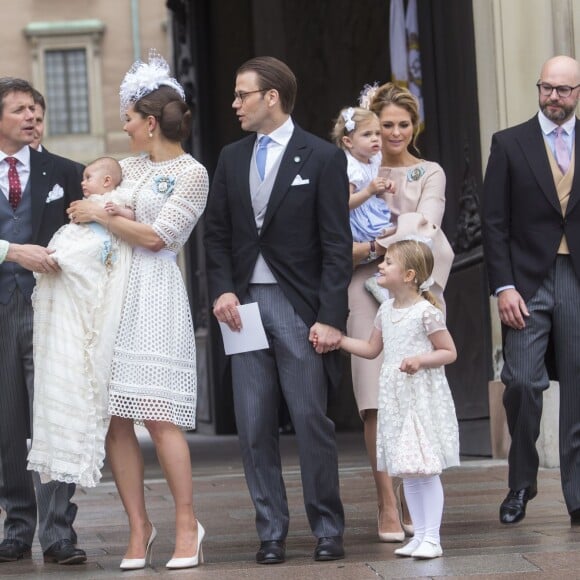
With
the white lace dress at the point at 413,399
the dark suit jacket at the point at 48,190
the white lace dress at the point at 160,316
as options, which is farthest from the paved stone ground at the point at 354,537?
the dark suit jacket at the point at 48,190

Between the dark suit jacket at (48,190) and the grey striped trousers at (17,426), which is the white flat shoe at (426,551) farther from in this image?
the dark suit jacket at (48,190)

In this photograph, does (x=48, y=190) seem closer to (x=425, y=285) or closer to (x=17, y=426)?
(x=17, y=426)

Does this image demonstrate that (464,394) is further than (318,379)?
Yes

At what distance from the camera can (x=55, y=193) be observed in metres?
7.01

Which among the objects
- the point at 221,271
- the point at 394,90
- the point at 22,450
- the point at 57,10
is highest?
the point at 57,10

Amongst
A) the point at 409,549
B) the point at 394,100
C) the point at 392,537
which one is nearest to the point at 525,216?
the point at 394,100

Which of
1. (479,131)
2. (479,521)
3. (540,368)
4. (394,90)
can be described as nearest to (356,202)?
(394,90)

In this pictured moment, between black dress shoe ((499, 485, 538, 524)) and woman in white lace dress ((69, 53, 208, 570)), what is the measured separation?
1.58 metres

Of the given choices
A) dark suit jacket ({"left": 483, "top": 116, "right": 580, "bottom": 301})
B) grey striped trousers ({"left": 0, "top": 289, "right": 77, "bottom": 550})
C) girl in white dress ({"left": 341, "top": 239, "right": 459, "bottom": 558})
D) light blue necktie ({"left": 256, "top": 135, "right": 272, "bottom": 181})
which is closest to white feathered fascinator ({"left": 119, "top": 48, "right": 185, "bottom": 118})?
light blue necktie ({"left": 256, "top": 135, "right": 272, "bottom": 181})

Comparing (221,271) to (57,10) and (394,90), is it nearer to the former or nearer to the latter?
(394,90)

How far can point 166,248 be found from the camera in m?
6.27

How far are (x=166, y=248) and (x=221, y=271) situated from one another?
0.24m

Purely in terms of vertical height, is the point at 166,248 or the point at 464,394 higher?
the point at 166,248

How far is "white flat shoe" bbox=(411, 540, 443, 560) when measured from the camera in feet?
19.4
